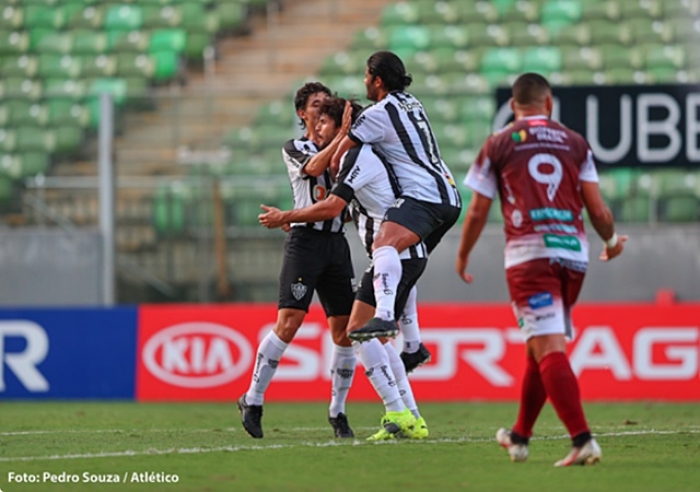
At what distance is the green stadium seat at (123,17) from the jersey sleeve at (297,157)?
42.6 feet

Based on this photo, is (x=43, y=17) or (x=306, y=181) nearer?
(x=306, y=181)

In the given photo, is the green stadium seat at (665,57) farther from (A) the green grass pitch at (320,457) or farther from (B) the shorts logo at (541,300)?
(B) the shorts logo at (541,300)

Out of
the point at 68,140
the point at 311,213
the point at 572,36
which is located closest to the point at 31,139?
the point at 68,140

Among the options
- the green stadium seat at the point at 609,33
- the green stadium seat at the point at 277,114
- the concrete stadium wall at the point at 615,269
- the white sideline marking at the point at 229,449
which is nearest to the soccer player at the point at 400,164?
the white sideline marking at the point at 229,449

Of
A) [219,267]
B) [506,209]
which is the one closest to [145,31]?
[219,267]

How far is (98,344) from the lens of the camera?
1477 cm

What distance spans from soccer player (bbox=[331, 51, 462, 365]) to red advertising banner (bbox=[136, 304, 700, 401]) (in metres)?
6.31

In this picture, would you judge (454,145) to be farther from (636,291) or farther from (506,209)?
(506,209)

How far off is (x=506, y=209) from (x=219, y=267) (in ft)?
31.4

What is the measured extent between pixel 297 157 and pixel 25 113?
8.75 m

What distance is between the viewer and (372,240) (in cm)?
833

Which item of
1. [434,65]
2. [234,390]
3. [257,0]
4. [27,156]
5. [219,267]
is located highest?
[257,0]

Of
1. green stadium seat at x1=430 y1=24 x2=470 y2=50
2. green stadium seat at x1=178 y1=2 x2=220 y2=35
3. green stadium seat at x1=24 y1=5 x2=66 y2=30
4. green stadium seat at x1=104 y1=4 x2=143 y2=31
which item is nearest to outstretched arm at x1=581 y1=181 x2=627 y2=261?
green stadium seat at x1=430 y1=24 x2=470 y2=50

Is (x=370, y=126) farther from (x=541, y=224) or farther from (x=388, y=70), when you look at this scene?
(x=541, y=224)
